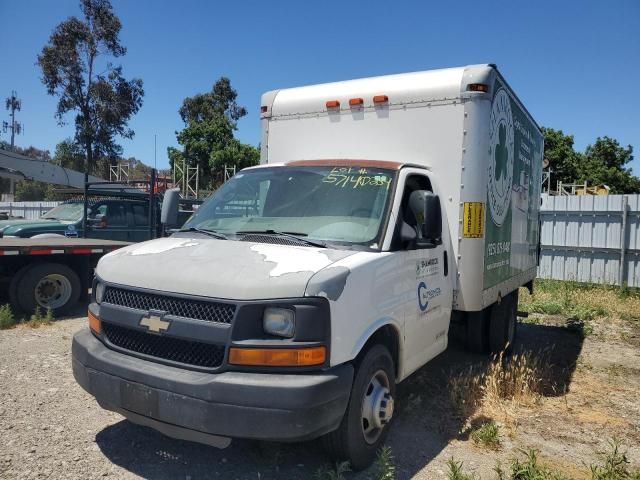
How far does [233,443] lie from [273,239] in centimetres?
153

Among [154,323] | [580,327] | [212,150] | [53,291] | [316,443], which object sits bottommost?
[580,327]

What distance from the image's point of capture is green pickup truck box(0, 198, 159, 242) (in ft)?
36.2

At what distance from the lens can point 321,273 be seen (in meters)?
2.96

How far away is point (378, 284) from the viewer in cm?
339

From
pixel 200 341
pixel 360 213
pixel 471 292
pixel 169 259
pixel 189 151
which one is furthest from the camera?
pixel 189 151

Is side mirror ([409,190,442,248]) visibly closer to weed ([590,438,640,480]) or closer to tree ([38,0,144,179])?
weed ([590,438,640,480])

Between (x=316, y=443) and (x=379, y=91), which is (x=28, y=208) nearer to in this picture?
(x=379, y=91)

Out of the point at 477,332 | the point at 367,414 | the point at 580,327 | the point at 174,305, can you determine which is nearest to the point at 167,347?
the point at 174,305

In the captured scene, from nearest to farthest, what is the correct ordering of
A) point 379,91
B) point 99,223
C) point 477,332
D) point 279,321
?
point 279,321
point 379,91
point 477,332
point 99,223

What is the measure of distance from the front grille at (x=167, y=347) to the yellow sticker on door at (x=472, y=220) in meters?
2.60

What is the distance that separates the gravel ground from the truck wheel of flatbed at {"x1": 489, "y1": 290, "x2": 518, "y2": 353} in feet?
2.94

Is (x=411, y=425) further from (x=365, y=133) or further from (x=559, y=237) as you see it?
(x=559, y=237)

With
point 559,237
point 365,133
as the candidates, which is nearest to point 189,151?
point 559,237

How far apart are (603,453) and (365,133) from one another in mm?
3315
